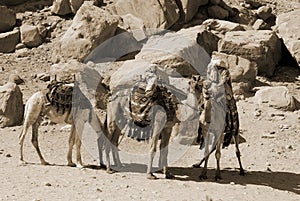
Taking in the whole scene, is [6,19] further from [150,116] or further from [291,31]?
[150,116]

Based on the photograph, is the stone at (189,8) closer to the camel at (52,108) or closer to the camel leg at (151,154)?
the camel at (52,108)

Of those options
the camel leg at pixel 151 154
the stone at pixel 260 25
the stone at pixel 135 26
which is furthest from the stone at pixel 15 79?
the stone at pixel 260 25

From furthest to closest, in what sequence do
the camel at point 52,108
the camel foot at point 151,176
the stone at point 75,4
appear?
the stone at point 75,4 < the camel at point 52,108 < the camel foot at point 151,176

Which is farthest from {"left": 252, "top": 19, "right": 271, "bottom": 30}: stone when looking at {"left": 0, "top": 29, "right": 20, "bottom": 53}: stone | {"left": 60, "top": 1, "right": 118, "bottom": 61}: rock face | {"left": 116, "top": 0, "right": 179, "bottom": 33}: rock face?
{"left": 0, "top": 29, "right": 20, "bottom": 53}: stone

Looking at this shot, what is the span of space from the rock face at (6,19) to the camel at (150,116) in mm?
10965

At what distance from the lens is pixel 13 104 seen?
13648 mm

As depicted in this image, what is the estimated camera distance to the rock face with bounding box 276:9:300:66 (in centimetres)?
1720

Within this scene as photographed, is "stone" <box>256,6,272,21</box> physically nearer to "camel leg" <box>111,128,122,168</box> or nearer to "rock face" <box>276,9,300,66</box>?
"rock face" <box>276,9,300,66</box>

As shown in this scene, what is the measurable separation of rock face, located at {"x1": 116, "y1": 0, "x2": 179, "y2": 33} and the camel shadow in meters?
8.65

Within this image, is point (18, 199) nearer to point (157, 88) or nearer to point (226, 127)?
point (157, 88)

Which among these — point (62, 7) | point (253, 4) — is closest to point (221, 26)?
point (253, 4)

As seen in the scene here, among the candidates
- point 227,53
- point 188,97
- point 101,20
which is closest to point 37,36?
point 101,20

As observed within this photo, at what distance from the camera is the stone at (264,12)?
20109 mm

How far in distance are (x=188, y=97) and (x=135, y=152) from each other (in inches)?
101
